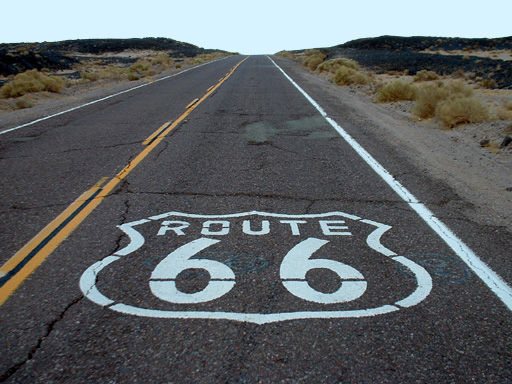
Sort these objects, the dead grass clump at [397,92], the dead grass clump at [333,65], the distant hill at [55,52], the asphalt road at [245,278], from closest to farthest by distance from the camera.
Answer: the asphalt road at [245,278]
the dead grass clump at [397,92]
the dead grass clump at [333,65]
the distant hill at [55,52]

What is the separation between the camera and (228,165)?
263 inches

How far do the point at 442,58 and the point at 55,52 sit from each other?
49.1m

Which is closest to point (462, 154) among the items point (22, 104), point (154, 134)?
point (154, 134)

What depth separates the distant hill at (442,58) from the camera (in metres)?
26.8

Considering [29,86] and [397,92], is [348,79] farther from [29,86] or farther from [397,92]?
[29,86]

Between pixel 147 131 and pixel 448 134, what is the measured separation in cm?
707

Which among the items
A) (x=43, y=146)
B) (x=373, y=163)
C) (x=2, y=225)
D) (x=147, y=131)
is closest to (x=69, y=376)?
(x=2, y=225)

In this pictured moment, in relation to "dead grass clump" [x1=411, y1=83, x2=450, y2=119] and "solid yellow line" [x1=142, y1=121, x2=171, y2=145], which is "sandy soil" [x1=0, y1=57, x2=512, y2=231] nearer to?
"dead grass clump" [x1=411, y1=83, x2=450, y2=119]

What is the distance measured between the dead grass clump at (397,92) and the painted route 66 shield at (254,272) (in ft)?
41.7

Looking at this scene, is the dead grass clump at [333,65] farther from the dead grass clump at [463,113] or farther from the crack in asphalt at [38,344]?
the crack in asphalt at [38,344]

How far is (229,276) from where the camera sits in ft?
11.2

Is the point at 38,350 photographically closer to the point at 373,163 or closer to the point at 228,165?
the point at 228,165

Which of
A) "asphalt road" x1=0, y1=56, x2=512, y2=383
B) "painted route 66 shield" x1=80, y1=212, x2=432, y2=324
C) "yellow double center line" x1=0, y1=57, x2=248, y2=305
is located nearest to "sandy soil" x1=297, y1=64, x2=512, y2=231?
"asphalt road" x1=0, y1=56, x2=512, y2=383

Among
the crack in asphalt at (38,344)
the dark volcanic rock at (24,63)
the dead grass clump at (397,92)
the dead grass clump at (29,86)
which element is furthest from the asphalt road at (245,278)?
the dark volcanic rock at (24,63)
